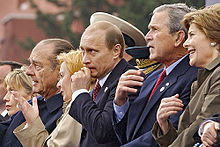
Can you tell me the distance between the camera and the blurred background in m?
32.5

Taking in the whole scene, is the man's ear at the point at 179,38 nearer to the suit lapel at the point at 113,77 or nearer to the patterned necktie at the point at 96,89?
the suit lapel at the point at 113,77

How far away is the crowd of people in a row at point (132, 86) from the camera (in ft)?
15.7

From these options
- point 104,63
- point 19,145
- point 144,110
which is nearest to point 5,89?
point 19,145

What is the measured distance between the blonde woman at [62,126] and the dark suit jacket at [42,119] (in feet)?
0.43

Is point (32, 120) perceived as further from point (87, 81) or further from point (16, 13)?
point (16, 13)

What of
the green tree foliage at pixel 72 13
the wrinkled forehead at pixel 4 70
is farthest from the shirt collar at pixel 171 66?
the green tree foliage at pixel 72 13

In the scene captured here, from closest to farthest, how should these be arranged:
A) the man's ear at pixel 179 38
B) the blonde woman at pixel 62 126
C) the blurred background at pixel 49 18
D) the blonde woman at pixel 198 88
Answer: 1. the blonde woman at pixel 198 88
2. the man's ear at pixel 179 38
3. the blonde woman at pixel 62 126
4. the blurred background at pixel 49 18

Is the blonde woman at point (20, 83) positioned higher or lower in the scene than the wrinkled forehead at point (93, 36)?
lower

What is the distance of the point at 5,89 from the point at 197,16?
13.2 ft

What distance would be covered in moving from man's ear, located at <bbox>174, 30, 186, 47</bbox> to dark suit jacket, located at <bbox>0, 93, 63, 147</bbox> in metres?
1.57

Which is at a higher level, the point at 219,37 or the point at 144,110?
the point at 219,37

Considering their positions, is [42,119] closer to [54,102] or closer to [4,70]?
[54,102]

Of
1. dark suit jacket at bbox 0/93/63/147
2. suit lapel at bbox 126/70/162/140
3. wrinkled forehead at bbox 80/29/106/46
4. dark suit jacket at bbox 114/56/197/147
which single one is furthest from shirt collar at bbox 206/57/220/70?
dark suit jacket at bbox 0/93/63/147

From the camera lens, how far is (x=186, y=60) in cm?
543
